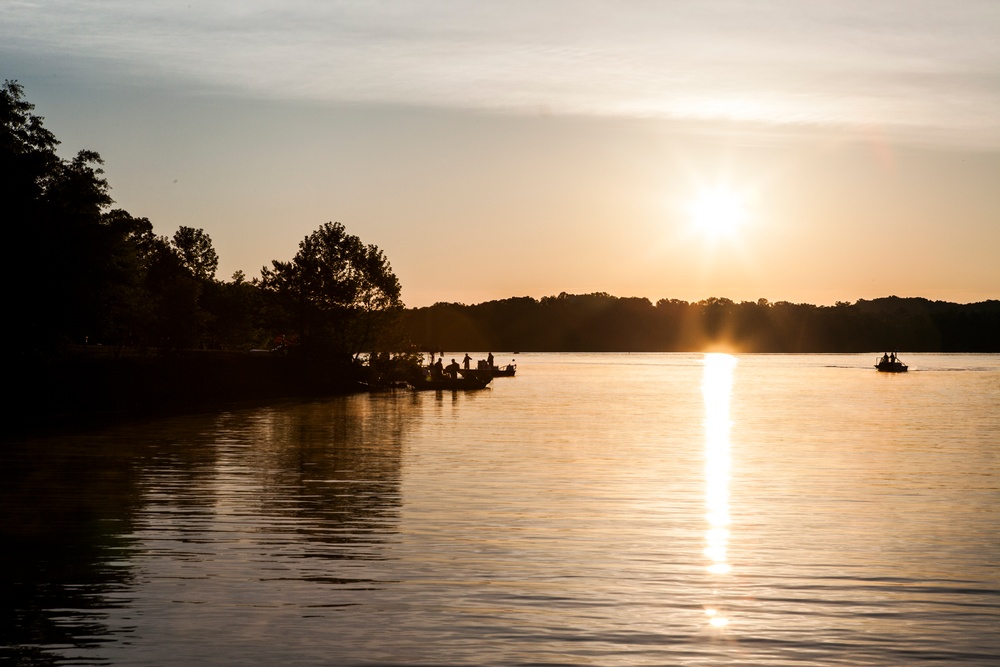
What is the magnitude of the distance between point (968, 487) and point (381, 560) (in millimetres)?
21974

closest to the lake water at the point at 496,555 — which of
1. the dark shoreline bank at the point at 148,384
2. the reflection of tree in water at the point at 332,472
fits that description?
the reflection of tree in water at the point at 332,472

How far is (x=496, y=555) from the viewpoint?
2100cm

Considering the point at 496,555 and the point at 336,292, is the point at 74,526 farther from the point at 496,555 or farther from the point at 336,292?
the point at 336,292

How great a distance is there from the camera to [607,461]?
41719 millimetres

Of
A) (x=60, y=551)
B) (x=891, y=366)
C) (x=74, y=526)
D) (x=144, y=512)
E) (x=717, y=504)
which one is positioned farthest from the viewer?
(x=891, y=366)

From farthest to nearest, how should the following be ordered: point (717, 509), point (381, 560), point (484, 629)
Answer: point (717, 509) → point (381, 560) → point (484, 629)

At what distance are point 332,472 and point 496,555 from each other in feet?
56.3

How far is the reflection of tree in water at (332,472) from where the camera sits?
79.1 ft

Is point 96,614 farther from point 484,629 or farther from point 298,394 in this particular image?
point 298,394

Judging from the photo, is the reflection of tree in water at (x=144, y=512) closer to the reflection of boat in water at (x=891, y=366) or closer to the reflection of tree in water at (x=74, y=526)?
the reflection of tree in water at (x=74, y=526)

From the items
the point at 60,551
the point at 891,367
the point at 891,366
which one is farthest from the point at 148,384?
the point at 891,366

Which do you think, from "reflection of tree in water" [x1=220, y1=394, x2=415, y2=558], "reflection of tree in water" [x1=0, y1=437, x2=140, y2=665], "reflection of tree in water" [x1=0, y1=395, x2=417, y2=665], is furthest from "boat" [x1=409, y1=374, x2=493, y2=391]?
"reflection of tree in water" [x1=0, y1=437, x2=140, y2=665]

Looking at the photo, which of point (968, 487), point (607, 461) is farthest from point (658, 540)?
point (607, 461)

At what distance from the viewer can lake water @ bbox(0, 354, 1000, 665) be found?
1451 cm
